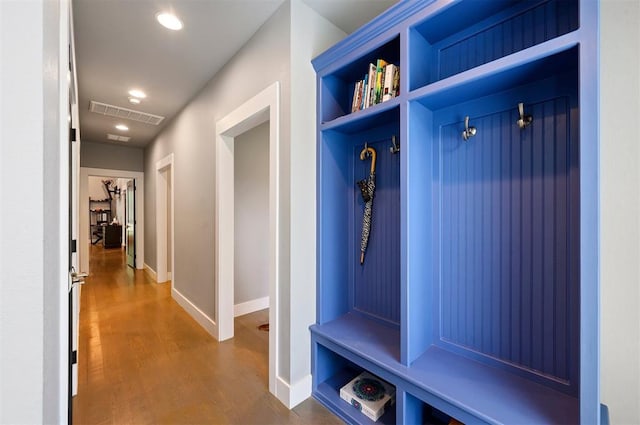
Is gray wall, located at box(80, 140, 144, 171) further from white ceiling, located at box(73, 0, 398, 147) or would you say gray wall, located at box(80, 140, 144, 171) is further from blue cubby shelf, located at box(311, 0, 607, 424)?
blue cubby shelf, located at box(311, 0, 607, 424)

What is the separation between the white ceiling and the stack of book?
0.54 meters

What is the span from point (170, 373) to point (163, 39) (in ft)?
8.87

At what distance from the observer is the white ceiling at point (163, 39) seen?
1.85 metres

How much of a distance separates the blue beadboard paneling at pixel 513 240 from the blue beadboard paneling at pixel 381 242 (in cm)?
31

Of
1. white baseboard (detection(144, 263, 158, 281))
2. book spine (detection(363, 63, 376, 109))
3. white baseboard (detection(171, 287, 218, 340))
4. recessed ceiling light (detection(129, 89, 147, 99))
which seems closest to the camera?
book spine (detection(363, 63, 376, 109))

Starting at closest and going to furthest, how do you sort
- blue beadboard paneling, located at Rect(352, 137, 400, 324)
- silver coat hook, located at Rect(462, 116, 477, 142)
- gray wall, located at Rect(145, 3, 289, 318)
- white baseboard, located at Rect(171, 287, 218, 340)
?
silver coat hook, located at Rect(462, 116, 477, 142)
blue beadboard paneling, located at Rect(352, 137, 400, 324)
gray wall, located at Rect(145, 3, 289, 318)
white baseboard, located at Rect(171, 287, 218, 340)

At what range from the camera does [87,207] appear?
5266 millimetres

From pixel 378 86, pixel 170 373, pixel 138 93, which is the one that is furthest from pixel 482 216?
pixel 138 93

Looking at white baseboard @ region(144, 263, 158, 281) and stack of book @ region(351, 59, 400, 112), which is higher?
stack of book @ region(351, 59, 400, 112)

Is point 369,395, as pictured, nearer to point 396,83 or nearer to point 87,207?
point 396,83

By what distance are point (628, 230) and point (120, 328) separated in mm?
4050

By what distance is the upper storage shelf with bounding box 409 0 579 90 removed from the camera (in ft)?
3.96

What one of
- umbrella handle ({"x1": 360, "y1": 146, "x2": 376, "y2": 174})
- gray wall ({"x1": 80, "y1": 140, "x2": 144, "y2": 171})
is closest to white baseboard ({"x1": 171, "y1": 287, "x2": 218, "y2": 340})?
umbrella handle ({"x1": 360, "y1": 146, "x2": 376, "y2": 174})

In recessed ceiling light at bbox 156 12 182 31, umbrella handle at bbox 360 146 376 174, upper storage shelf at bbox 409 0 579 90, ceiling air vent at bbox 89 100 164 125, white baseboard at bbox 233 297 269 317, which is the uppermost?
recessed ceiling light at bbox 156 12 182 31
